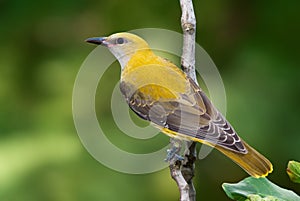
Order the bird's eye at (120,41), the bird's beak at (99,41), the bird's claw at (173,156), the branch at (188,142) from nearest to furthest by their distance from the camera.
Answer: the branch at (188,142) < the bird's claw at (173,156) < the bird's beak at (99,41) < the bird's eye at (120,41)

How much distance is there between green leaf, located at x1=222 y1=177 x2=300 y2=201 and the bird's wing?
494 millimetres

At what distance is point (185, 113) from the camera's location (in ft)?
7.68

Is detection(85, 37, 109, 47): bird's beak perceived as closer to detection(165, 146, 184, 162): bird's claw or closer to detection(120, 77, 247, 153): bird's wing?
detection(120, 77, 247, 153): bird's wing

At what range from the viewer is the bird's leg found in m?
2.04

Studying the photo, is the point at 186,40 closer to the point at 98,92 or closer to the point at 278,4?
the point at 98,92

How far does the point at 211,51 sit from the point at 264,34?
0.37 metres

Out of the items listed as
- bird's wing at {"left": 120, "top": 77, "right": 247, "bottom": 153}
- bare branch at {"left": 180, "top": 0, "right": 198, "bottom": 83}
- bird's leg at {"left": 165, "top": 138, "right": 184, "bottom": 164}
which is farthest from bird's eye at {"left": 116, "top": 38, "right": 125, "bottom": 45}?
bird's leg at {"left": 165, "top": 138, "right": 184, "bottom": 164}

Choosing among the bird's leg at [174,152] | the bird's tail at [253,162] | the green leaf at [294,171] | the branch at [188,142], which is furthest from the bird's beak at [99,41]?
the green leaf at [294,171]

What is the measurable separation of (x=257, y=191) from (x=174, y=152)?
499 millimetres

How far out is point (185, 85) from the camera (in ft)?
7.68

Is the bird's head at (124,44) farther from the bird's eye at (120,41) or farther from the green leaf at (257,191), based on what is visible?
the green leaf at (257,191)

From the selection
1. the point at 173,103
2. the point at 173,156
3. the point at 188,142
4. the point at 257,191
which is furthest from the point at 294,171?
the point at 173,103

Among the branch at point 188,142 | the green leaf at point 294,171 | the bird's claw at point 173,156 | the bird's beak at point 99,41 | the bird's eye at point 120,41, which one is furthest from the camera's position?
the bird's eye at point 120,41

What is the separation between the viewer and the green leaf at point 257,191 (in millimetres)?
1589
